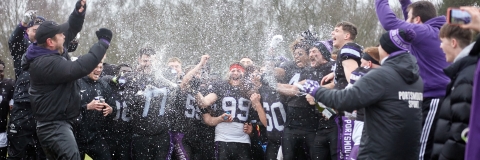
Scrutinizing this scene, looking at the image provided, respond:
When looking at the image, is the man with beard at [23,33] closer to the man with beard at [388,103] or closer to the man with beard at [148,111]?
the man with beard at [148,111]

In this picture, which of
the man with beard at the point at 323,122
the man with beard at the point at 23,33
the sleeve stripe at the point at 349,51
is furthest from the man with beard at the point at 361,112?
the man with beard at the point at 23,33

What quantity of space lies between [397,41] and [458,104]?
113 centimetres

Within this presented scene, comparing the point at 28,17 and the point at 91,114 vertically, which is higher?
the point at 28,17

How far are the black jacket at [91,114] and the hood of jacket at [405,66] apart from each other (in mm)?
4962

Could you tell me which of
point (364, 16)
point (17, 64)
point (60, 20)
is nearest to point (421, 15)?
point (17, 64)

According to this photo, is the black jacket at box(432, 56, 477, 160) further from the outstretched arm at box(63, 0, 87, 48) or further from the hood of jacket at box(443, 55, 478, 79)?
the outstretched arm at box(63, 0, 87, 48)

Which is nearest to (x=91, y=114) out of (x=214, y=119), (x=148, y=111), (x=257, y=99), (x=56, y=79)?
(x=148, y=111)

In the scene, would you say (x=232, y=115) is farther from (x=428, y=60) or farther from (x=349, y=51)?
(x=428, y=60)

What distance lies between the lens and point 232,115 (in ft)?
29.6

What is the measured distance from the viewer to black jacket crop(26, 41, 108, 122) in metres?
6.84

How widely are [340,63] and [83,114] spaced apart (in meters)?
4.09

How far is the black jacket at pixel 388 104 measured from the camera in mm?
5008

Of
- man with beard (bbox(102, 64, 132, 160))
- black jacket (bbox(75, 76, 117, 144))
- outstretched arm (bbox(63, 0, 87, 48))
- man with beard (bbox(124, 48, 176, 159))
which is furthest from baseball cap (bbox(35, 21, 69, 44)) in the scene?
man with beard (bbox(124, 48, 176, 159))

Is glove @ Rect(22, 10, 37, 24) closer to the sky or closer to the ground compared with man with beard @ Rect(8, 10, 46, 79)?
closer to the sky
